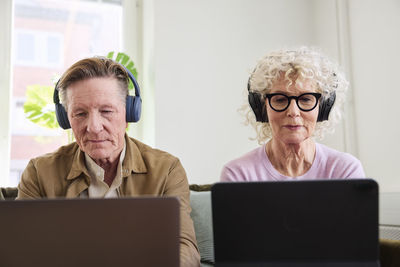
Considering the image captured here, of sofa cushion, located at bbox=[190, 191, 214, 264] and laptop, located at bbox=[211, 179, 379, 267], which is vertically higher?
laptop, located at bbox=[211, 179, 379, 267]

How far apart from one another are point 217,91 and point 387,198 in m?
1.30

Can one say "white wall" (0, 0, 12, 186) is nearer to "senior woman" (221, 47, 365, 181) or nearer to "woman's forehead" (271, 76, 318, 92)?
"senior woman" (221, 47, 365, 181)

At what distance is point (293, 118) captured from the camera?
1370 mm

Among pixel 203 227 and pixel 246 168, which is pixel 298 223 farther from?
pixel 203 227

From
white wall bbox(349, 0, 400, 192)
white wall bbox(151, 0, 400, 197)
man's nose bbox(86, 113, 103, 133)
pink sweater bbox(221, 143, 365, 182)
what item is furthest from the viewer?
white wall bbox(151, 0, 400, 197)

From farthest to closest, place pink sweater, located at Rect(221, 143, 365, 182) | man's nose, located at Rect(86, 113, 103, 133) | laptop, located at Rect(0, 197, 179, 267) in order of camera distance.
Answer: pink sweater, located at Rect(221, 143, 365, 182) → man's nose, located at Rect(86, 113, 103, 133) → laptop, located at Rect(0, 197, 179, 267)

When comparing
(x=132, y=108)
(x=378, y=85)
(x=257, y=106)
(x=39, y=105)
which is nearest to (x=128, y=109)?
(x=132, y=108)

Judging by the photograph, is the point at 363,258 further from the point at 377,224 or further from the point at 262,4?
the point at 262,4

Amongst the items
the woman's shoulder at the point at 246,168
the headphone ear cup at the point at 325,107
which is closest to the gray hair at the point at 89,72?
the woman's shoulder at the point at 246,168

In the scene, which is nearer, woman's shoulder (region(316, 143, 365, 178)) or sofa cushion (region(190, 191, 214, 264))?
woman's shoulder (region(316, 143, 365, 178))

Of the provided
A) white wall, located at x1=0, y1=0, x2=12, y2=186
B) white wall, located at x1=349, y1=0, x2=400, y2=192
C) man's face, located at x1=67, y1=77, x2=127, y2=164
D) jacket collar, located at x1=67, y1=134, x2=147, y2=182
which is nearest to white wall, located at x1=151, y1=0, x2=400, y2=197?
white wall, located at x1=349, y1=0, x2=400, y2=192

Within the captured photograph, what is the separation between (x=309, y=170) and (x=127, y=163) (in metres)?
0.58

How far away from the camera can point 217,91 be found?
308cm

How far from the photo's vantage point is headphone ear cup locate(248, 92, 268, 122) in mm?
1459
